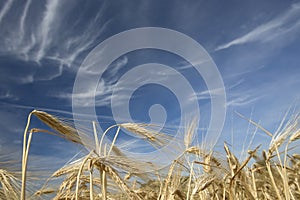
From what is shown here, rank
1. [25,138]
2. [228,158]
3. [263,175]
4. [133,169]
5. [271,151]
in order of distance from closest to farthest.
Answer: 1. [25,138]
2. [133,169]
3. [271,151]
4. [228,158]
5. [263,175]

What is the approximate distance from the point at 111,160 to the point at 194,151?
4.28 feet

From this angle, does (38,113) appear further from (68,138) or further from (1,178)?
(1,178)

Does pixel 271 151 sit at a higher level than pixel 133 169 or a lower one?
higher

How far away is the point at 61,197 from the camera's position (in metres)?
2.91

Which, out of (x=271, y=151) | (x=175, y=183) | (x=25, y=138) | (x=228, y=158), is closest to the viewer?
(x=25, y=138)

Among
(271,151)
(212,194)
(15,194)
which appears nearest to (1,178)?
(15,194)

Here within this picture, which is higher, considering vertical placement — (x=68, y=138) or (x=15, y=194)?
(x=68, y=138)

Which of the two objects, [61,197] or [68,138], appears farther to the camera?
[61,197]

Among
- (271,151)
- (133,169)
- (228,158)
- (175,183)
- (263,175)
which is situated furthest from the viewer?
(263,175)

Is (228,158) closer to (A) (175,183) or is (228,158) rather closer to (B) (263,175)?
(A) (175,183)

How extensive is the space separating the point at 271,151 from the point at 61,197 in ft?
6.56

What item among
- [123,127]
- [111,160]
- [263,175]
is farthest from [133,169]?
[263,175]

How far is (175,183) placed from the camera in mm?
3135

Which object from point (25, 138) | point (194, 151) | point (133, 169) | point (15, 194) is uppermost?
point (194, 151)
